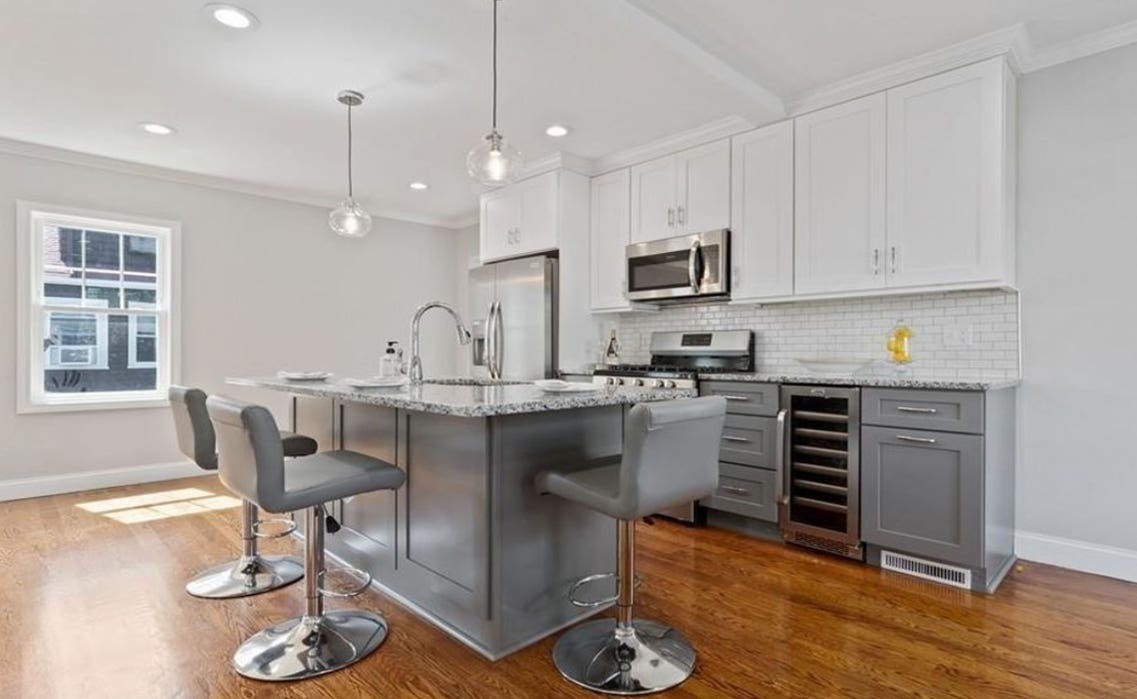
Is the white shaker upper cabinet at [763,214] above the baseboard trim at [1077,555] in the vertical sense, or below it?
above

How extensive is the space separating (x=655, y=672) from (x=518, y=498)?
71 centimetres

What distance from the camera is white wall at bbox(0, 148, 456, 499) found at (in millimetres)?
4203

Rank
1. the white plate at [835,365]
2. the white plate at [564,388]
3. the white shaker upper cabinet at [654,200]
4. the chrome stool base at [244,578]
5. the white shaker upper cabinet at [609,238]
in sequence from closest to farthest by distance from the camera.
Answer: the white plate at [564,388] → the chrome stool base at [244,578] → the white plate at [835,365] → the white shaker upper cabinet at [654,200] → the white shaker upper cabinet at [609,238]

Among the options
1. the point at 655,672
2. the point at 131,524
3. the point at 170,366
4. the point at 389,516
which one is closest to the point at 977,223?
the point at 655,672

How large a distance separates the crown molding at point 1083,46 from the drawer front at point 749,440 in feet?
7.26

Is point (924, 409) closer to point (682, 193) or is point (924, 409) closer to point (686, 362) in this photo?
point (686, 362)

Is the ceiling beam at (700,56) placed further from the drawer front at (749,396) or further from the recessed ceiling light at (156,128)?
the recessed ceiling light at (156,128)

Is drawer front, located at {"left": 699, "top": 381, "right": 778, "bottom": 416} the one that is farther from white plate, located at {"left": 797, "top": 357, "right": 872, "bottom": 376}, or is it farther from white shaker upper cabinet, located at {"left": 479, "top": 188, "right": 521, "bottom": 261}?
white shaker upper cabinet, located at {"left": 479, "top": 188, "right": 521, "bottom": 261}

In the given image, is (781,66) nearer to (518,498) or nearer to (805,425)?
(805,425)

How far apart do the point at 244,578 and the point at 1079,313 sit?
4.11 m

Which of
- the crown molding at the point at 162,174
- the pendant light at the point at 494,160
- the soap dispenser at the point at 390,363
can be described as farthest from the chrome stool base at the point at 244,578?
the crown molding at the point at 162,174

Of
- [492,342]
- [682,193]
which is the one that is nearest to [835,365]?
[682,193]

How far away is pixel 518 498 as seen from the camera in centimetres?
206

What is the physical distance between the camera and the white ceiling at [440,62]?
2.54 m
